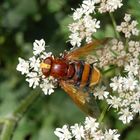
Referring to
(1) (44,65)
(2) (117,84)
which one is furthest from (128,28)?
(1) (44,65)

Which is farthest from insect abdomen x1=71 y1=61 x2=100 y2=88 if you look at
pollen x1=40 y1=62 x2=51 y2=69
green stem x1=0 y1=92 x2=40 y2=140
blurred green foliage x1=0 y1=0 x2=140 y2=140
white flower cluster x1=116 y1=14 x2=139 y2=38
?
blurred green foliage x1=0 y1=0 x2=140 y2=140

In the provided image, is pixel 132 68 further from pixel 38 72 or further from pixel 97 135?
pixel 38 72

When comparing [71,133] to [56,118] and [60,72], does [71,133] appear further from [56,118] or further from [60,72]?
[56,118]

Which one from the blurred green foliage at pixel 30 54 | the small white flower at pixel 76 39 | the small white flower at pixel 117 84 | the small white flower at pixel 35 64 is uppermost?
the blurred green foliage at pixel 30 54

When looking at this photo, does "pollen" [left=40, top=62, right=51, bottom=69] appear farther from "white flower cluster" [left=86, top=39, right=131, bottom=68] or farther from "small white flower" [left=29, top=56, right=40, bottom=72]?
"white flower cluster" [left=86, top=39, right=131, bottom=68]

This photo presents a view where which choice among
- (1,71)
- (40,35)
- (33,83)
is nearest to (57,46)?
(40,35)

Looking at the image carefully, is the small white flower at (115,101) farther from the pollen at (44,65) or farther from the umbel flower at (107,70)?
the pollen at (44,65)

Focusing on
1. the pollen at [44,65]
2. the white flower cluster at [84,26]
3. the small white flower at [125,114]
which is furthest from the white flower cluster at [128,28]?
the pollen at [44,65]

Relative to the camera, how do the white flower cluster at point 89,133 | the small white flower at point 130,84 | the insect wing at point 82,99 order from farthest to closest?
the small white flower at point 130,84
the white flower cluster at point 89,133
the insect wing at point 82,99
